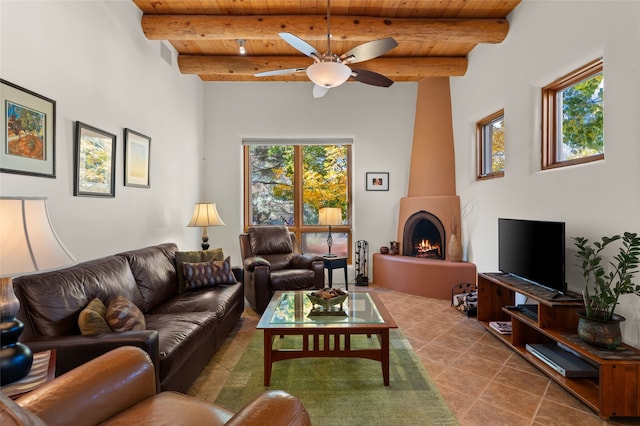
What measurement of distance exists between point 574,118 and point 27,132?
4.07m

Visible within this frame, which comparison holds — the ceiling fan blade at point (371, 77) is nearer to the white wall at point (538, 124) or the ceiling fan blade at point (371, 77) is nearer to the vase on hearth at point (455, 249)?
the white wall at point (538, 124)

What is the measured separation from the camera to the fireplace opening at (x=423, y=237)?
4.78 m

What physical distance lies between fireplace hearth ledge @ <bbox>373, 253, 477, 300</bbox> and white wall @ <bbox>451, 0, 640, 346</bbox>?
0.78 ft

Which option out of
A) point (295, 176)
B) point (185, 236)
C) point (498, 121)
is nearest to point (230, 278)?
point (185, 236)

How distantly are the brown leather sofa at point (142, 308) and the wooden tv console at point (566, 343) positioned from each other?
245 centimetres

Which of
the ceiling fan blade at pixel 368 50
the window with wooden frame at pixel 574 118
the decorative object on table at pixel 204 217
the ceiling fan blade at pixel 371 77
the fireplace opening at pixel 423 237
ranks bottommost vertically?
the fireplace opening at pixel 423 237

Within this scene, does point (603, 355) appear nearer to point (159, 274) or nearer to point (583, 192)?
point (583, 192)

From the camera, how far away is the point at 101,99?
2.76 m

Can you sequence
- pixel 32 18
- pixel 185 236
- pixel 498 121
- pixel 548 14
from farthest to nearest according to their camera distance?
pixel 185 236 < pixel 498 121 < pixel 548 14 < pixel 32 18

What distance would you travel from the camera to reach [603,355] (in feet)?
6.25

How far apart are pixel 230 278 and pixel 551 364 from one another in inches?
112

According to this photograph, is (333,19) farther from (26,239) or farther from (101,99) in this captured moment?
(26,239)

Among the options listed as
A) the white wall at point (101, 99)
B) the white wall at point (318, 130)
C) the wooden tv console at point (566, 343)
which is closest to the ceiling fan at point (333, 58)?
the white wall at point (101, 99)

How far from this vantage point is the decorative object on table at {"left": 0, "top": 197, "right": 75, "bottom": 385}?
1.19 metres
